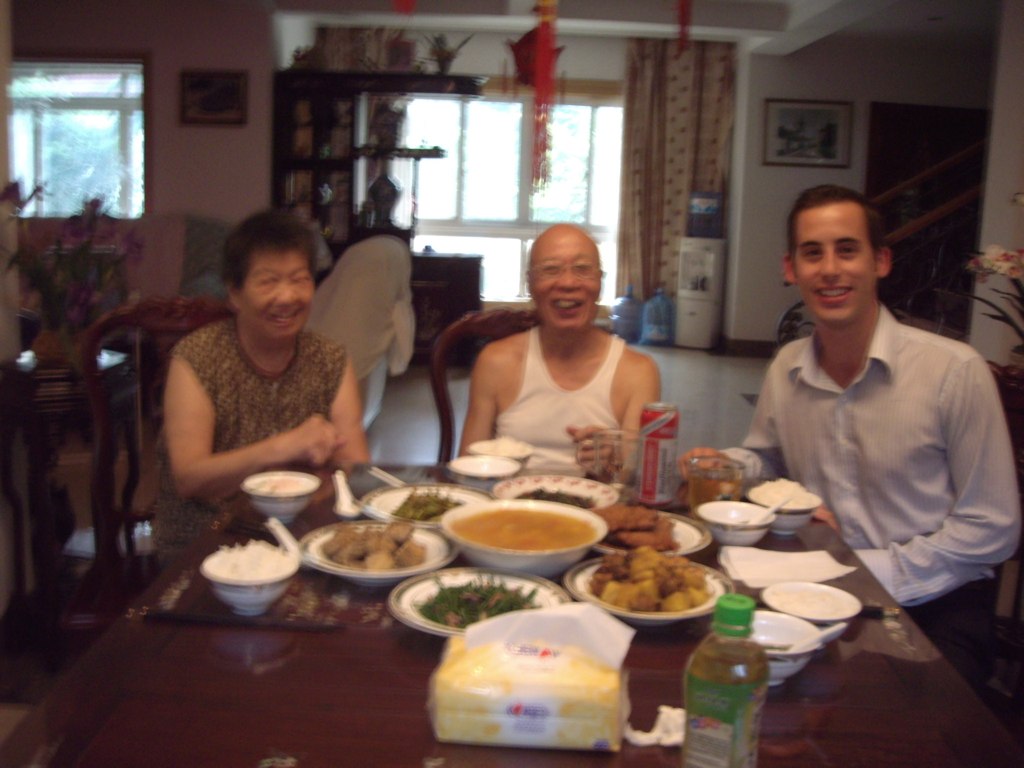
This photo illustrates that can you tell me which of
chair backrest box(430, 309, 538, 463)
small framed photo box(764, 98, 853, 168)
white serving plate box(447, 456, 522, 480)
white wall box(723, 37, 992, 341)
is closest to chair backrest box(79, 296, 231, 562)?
chair backrest box(430, 309, 538, 463)

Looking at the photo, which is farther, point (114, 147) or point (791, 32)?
point (114, 147)

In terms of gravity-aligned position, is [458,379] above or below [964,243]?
below

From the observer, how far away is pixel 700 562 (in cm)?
130

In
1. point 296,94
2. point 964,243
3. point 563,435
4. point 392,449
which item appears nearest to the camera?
point 563,435

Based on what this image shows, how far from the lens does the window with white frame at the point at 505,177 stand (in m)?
9.44

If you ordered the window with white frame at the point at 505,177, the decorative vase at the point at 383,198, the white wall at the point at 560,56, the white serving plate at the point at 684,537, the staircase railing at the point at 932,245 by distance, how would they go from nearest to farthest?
the white serving plate at the point at 684,537
the staircase railing at the point at 932,245
the decorative vase at the point at 383,198
the white wall at the point at 560,56
the window with white frame at the point at 505,177

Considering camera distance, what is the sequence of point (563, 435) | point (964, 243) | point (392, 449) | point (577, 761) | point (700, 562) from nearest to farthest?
point (577, 761)
point (700, 562)
point (563, 435)
point (392, 449)
point (964, 243)

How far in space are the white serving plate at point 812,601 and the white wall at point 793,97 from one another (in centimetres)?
753

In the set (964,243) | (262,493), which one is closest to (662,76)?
(964,243)

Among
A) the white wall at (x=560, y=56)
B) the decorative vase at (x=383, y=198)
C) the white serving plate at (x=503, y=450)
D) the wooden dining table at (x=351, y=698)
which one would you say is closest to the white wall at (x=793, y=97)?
the white wall at (x=560, y=56)

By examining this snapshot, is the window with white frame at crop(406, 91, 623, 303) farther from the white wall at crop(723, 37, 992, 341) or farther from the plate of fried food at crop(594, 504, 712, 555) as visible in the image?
the plate of fried food at crop(594, 504, 712, 555)

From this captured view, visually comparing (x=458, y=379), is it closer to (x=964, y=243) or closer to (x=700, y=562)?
(x=964, y=243)

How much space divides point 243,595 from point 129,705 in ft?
0.66

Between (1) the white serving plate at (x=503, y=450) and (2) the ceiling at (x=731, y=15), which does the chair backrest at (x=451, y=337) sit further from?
(2) the ceiling at (x=731, y=15)
